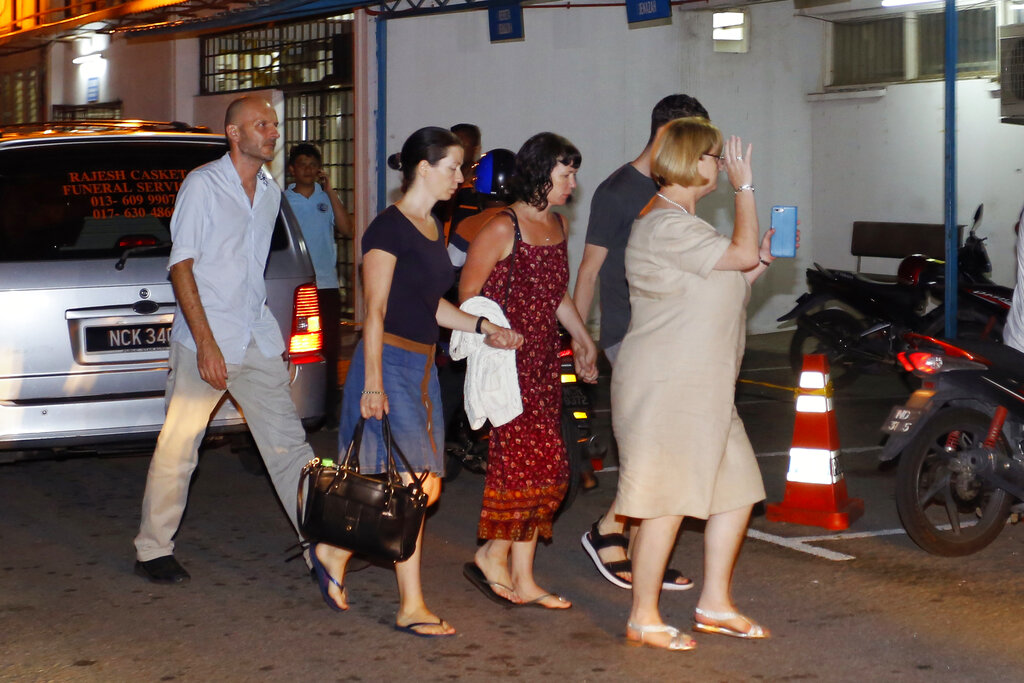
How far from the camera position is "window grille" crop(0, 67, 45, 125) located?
21.4 m

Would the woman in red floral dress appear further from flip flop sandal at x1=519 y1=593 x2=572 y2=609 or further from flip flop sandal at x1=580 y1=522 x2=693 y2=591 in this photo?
flip flop sandal at x1=580 y1=522 x2=693 y2=591

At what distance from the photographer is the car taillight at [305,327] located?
648cm

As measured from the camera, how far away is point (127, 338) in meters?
6.40

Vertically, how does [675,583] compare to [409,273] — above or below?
below

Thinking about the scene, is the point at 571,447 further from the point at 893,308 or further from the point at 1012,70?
the point at 1012,70

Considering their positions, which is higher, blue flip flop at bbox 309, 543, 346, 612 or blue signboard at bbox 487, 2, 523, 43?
blue signboard at bbox 487, 2, 523, 43

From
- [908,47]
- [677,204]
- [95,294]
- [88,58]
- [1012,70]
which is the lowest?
[95,294]

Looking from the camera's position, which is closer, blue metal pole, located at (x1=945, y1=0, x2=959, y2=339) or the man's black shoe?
the man's black shoe

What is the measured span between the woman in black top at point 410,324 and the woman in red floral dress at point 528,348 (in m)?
0.24

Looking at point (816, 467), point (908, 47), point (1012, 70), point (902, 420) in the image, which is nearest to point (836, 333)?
point (1012, 70)

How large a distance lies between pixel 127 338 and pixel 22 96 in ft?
57.7

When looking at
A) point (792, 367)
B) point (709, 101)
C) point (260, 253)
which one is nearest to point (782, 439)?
point (792, 367)

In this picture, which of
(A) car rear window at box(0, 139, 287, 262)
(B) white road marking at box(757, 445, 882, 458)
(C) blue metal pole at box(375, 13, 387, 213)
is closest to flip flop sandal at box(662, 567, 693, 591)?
(A) car rear window at box(0, 139, 287, 262)

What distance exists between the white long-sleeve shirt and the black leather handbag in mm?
373
